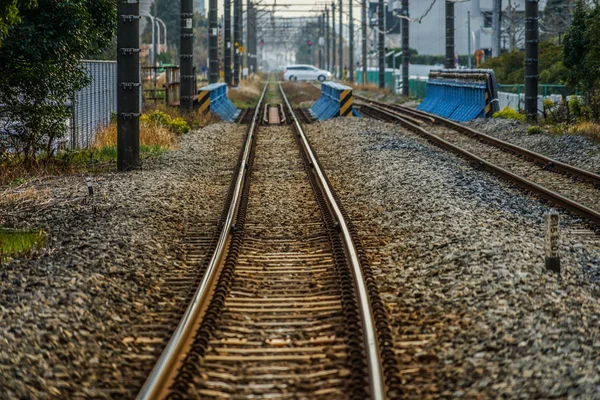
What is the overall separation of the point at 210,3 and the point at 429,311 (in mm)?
32159

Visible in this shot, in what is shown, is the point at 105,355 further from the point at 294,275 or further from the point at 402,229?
the point at 402,229

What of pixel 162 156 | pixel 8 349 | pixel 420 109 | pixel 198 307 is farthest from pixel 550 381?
pixel 420 109

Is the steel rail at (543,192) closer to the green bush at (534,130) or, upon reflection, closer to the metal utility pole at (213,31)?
the green bush at (534,130)

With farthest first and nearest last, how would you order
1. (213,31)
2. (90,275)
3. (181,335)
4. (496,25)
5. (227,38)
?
1. (227,38)
2. (496,25)
3. (213,31)
4. (90,275)
5. (181,335)

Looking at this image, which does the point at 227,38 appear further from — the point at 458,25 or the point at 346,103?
the point at 458,25

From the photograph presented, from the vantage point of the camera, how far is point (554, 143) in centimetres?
2053

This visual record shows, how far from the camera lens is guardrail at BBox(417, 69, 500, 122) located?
29.1 m

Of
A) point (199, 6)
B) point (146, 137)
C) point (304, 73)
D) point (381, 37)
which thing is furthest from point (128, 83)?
point (199, 6)

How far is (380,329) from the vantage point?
668 centimetres

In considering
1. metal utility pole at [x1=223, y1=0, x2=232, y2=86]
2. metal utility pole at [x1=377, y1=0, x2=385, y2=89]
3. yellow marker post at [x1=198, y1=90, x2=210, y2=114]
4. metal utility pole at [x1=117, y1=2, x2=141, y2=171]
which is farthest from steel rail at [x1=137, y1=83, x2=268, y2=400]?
metal utility pole at [x1=377, y1=0, x2=385, y2=89]

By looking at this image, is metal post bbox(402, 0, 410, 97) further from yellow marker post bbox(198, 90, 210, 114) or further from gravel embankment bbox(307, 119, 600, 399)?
gravel embankment bbox(307, 119, 600, 399)

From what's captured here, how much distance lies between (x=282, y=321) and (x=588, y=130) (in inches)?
627

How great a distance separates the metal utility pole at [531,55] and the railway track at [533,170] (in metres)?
2.13

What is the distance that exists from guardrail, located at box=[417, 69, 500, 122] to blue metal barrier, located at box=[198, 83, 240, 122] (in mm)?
7755
